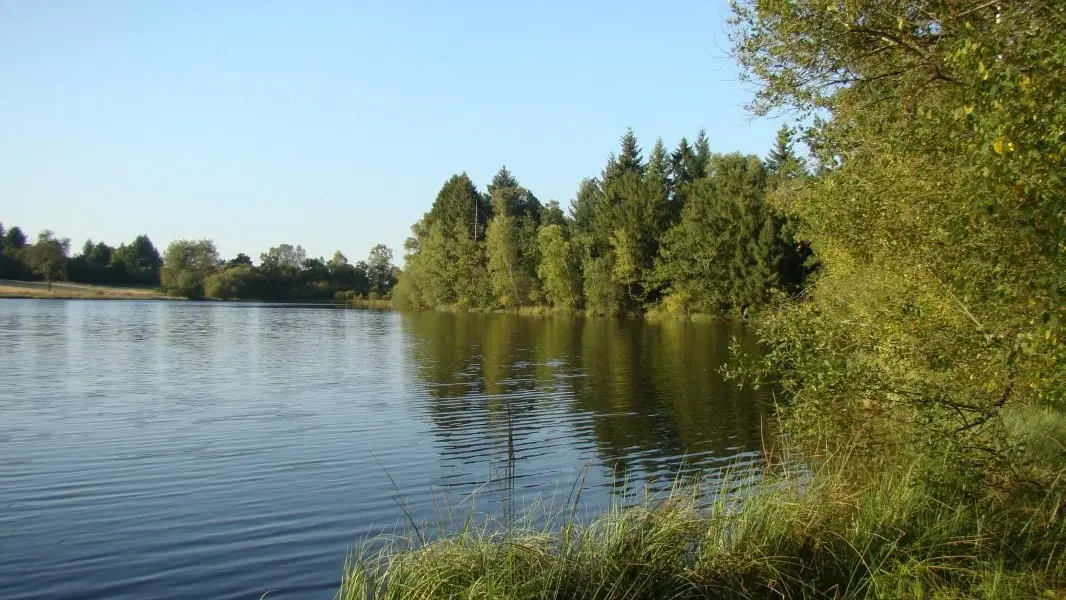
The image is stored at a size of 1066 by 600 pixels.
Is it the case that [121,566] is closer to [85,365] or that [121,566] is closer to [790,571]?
[790,571]

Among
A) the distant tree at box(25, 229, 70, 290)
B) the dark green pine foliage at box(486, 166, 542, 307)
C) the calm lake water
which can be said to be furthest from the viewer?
the distant tree at box(25, 229, 70, 290)

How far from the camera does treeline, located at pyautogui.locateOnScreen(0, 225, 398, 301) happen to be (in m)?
120

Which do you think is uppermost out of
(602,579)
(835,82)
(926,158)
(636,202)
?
(636,202)

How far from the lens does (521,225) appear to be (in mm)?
96438

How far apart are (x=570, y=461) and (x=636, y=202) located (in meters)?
62.9

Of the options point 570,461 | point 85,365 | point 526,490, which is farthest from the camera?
point 85,365

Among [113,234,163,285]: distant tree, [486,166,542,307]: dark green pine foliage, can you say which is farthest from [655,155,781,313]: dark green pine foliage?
[113,234,163,285]: distant tree

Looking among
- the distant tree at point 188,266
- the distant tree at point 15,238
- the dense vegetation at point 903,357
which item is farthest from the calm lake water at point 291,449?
the distant tree at point 15,238

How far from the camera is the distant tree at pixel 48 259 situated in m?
118

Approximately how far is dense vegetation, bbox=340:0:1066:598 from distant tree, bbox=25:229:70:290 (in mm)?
128617

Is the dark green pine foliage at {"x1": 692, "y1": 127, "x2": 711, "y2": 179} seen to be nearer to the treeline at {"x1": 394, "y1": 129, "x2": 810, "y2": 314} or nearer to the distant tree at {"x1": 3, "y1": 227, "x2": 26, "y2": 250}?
the treeline at {"x1": 394, "y1": 129, "x2": 810, "y2": 314}

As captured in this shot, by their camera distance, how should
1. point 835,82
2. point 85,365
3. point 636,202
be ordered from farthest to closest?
point 636,202 → point 85,365 → point 835,82

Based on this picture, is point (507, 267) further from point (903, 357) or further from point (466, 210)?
point (903, 357)

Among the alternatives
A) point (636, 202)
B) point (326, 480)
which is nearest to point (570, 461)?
point (326, 480)
